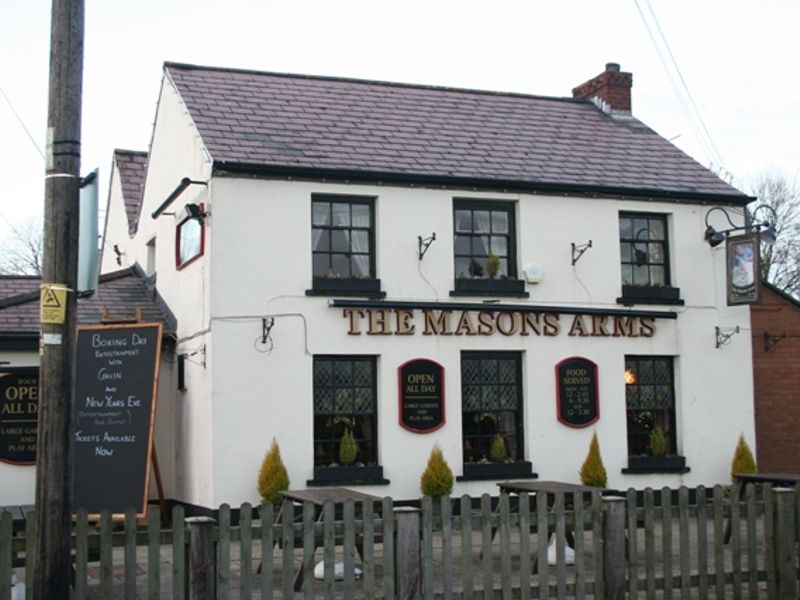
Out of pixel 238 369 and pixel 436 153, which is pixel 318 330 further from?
pixel 436 153

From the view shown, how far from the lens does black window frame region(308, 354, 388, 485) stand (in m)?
15.3

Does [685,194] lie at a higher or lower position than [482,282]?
higher

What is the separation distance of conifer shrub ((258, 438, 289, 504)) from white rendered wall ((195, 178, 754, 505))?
18cm

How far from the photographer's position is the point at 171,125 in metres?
18.1

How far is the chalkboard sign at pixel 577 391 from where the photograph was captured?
16516 millimetres

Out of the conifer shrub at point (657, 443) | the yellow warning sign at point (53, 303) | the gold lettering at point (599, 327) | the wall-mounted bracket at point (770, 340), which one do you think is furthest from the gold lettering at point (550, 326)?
the yellow warning sign at point (53, 303)

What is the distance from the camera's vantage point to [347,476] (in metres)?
15.3

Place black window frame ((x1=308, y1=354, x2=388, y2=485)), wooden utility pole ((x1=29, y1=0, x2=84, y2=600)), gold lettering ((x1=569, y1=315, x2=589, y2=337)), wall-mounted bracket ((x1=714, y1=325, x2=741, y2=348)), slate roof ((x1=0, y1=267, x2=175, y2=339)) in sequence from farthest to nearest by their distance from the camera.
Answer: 1. wall-mounted bracket ((x1=714, y1=325, x2=741, y2=348))
2. gold lettering ((x1=569, y1=315, x2=589, y2=337))
3. slate roof ((x1=0, y1=267, x2=175, y2=339))
4. black window frame ((x1=308, y1=354, x2=388, y2=485))
5. wooden utility pole ((x1=29, y1=0, x2=84, y2=600))

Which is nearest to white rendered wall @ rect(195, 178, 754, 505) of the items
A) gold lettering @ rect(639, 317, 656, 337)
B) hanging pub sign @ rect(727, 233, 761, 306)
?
gold lettering @ rect(639, 317, 656, 337)

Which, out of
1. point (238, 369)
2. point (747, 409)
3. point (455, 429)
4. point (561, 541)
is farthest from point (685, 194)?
point (561, 541)

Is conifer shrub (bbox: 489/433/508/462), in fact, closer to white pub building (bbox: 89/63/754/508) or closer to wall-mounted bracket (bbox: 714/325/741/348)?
white pub building (bbox: 89/63/754/508)

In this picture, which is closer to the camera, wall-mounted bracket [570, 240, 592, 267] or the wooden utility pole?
the wooden utility pole

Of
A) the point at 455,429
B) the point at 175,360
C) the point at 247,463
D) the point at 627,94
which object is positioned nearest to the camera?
the point at 247,463

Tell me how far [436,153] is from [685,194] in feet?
13.3
